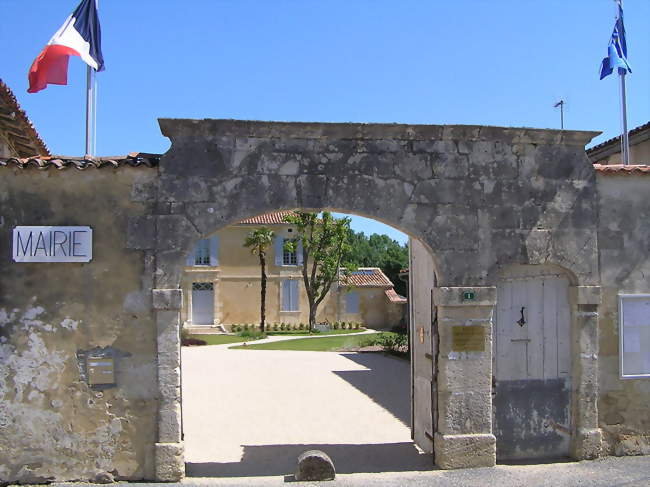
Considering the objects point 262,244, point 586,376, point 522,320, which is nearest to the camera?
point 586,376

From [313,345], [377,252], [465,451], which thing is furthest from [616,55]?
[377,252]

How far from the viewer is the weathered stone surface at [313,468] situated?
6.40 metres

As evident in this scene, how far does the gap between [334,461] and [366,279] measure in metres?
29.1

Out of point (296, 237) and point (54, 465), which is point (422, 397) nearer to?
point (54, 465)

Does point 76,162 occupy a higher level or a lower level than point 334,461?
higher

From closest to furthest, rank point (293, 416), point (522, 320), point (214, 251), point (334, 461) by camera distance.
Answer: point (522, 320) → point (334, 461) → point (293, 416) → point (214, 251)

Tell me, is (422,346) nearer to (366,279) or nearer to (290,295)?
(290,295)

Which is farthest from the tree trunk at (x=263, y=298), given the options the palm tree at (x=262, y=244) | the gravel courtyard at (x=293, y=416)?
the gravel courtyard at (x=293, y=416)

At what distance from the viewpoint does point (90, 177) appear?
6480 mm

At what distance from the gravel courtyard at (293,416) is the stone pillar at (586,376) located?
1675mm

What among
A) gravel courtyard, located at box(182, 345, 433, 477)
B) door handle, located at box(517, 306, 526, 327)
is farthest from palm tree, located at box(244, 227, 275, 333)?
door handle, located at box(517, 306, 526, 327)

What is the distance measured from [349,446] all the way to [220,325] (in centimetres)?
2524

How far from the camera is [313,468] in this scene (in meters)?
6.43

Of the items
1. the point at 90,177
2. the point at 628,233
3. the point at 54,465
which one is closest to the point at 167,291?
the point at 90,177
